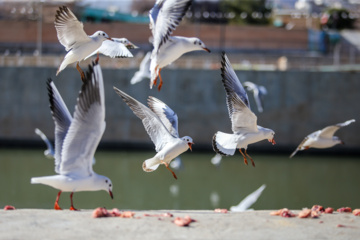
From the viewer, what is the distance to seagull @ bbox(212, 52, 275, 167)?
6707 mm

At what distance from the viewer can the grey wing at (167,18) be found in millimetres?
5910

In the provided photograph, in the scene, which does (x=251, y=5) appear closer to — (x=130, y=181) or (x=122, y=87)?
(x=122, y=87)

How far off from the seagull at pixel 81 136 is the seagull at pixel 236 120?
1571 mm

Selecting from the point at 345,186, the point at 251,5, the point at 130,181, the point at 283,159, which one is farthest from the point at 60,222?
Answer: the point at 251,5

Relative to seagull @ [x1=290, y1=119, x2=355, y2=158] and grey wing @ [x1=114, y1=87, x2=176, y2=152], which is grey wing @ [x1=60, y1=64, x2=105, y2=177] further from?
seagull @ [x1=290, y1=119, x2=355, y2=158]

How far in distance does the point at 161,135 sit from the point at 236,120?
83 centimetres

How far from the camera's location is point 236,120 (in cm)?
687

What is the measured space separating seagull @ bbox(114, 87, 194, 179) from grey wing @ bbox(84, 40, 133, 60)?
0.68 m

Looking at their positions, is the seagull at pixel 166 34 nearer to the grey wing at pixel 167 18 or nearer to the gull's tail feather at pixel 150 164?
the grey wing at pixel 167 18

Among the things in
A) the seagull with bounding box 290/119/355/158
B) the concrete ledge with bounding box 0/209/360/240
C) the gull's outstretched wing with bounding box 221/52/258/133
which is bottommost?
the concrete ledge with bounding box 0/209/360/240

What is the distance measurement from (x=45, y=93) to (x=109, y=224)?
16.9 m

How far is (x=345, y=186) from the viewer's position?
16453mm

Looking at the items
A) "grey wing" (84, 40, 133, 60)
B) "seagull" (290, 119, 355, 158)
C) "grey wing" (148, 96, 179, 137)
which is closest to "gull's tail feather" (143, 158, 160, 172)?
"grey wing" (148, 96, 179, 137)

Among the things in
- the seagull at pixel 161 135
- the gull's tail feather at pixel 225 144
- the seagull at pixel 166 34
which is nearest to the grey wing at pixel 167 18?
the seagull at pixel 166 34
